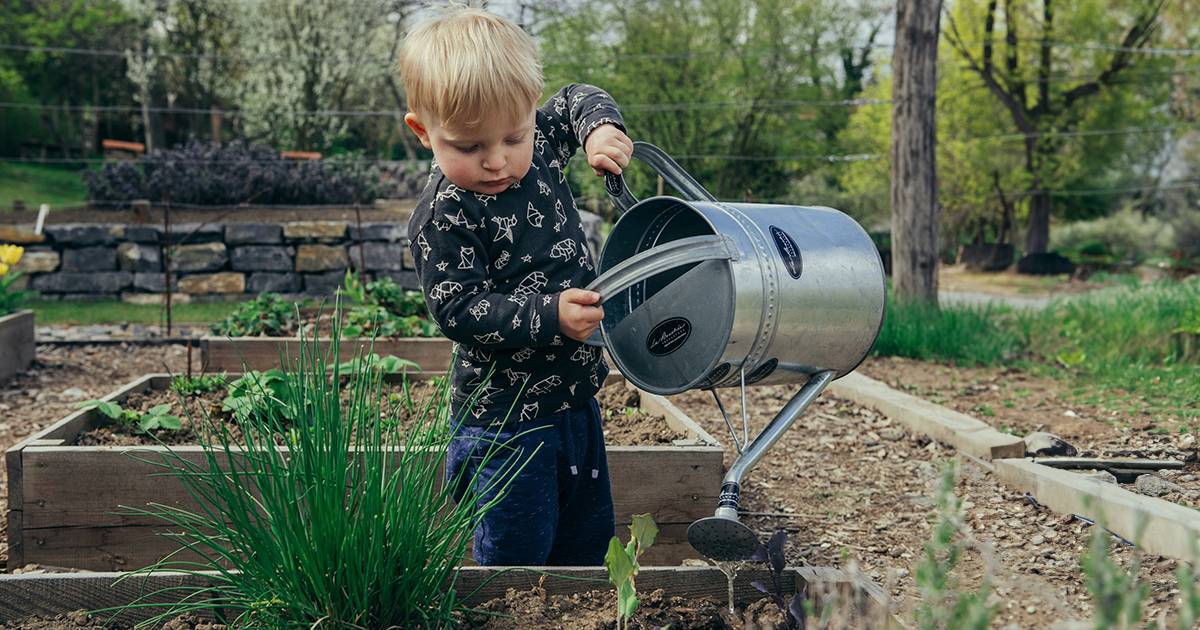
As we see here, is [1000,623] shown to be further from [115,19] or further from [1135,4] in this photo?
[115,19]

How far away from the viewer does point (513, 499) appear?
2096 millimetres

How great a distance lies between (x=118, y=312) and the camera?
8.81 meters

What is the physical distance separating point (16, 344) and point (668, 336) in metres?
5.02

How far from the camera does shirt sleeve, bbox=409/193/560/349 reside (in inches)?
73.6

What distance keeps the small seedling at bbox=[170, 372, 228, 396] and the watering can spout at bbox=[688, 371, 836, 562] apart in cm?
236

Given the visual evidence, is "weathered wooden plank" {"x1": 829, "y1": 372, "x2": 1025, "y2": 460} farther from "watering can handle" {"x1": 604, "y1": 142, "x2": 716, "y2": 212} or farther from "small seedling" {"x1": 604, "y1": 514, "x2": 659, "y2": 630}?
"small seedling" {"x1": 604, "y1": 514, "x2": 659, "y2": 630}

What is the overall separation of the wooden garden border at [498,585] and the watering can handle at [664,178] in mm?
729

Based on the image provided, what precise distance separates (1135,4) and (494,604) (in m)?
21.9

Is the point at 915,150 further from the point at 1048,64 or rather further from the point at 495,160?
the point at 1048,64

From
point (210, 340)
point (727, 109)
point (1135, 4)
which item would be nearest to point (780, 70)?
point (727, 109)

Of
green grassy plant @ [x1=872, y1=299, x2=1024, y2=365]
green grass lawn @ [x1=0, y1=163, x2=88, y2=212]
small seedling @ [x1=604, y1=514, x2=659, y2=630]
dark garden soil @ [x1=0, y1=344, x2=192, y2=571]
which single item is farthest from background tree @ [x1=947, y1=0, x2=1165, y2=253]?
small seedling @ [x1=604, y1=514, x2=659, y2=630]

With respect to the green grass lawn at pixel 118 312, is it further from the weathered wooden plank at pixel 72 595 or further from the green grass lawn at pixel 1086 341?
the weathered wooden plank at pixel 72 595

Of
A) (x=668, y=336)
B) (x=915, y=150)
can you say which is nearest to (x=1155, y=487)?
(x=668, y=336)

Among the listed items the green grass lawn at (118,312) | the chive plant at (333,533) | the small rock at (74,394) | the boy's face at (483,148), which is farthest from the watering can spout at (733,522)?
the green grass lawn at (118,312)
